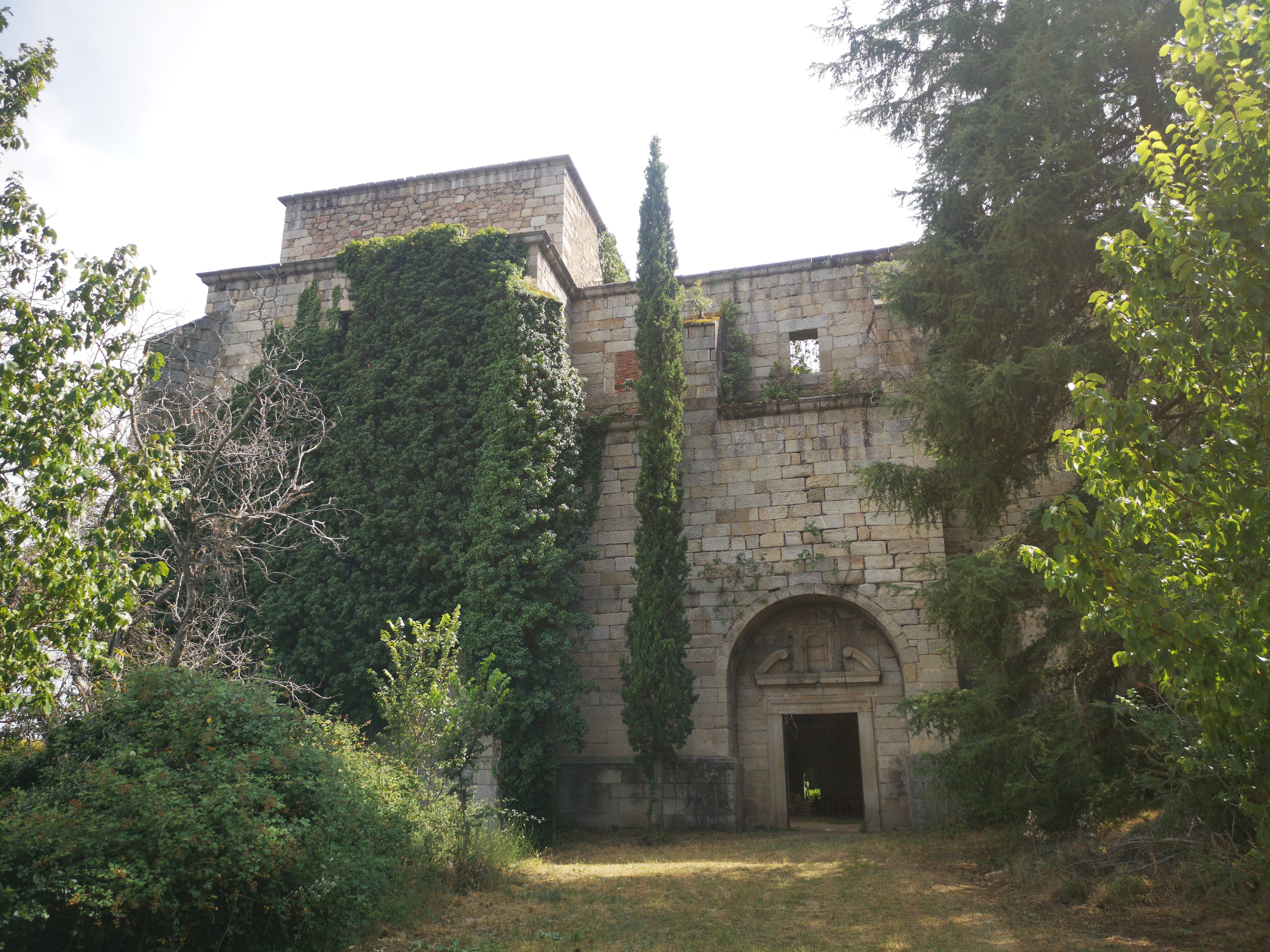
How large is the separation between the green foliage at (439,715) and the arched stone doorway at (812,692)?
4.52 meters

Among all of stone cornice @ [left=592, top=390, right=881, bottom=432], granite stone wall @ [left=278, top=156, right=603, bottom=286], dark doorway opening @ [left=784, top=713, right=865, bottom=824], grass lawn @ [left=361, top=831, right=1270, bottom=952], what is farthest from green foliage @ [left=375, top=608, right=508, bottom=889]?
dark doorway opening @ [left=784, top=713, right=865, bottom=824]

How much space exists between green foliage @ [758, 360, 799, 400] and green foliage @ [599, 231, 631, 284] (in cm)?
468

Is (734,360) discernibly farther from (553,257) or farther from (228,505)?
(228,505)

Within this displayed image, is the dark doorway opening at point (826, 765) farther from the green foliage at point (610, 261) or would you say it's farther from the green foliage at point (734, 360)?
the green foliage at point (610, 261)

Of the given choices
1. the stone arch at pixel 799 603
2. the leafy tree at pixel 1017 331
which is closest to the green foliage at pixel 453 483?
the stone arch at pixel 799 603

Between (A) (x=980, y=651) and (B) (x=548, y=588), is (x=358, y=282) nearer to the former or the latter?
(B) (x=548, y=588)

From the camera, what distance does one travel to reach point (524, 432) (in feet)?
36.6

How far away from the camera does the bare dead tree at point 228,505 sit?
27.4 ft

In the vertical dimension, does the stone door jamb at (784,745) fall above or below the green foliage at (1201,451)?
below

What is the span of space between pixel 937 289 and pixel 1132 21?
113 inches

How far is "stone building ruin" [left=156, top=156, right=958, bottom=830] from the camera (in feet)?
36.7

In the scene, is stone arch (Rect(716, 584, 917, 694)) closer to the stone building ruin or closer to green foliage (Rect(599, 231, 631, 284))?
the stone building ruin

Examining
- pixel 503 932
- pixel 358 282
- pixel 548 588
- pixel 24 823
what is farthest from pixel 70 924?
pixel 358 282

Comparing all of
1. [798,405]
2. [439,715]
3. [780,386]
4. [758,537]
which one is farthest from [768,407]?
[439,715]
